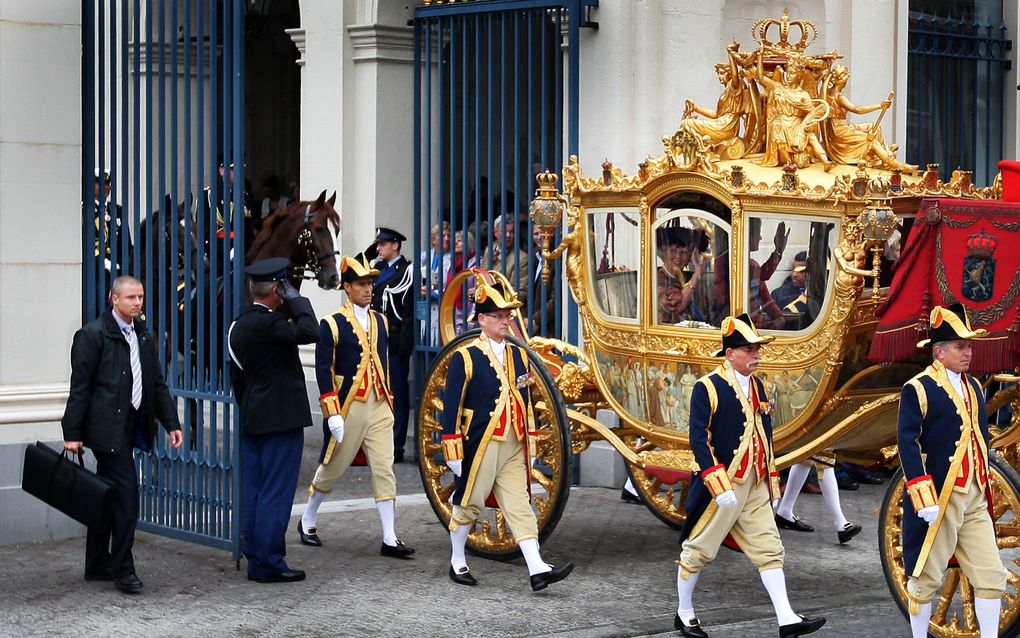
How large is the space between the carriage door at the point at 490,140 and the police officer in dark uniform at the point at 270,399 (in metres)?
3.11

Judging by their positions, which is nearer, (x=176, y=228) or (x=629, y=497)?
(x=176, y=228)

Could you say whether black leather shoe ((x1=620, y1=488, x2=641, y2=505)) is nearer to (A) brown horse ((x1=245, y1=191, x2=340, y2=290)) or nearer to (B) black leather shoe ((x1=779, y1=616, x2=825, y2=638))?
(A) brown horse ((x1=245, y1=191, x2=340, y2=290))

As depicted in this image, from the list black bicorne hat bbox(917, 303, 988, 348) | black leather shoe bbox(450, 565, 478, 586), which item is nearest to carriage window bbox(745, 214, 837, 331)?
black bicorne hat bbox(917, 303, 988, 348)

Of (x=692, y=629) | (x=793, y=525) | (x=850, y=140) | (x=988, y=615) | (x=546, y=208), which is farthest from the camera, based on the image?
(x=793, y=525)

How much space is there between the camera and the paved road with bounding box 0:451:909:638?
8.31 metres

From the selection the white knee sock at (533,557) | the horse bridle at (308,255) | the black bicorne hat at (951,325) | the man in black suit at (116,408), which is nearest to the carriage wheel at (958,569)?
the black bicorne hat at (951,325)

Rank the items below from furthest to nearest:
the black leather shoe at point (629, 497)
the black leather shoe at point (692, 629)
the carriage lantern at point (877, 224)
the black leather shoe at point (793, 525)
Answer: the black leather shoe at point (629, 497) → the black leather shoe at point (793, 525) → the carriage lantern at point (877, 224) → the black leather shoe at point (692, 629)

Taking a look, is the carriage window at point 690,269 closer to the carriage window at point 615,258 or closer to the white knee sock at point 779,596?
the carriage window at point 615,258

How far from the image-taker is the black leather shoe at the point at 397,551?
391 inches

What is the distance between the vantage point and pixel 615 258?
10.1m

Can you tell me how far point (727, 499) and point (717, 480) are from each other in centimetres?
11

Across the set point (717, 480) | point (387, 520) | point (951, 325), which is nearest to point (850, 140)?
point (951, 325)

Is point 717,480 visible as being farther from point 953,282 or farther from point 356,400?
point 356,400

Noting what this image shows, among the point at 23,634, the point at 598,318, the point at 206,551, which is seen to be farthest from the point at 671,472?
the point at 23,634
